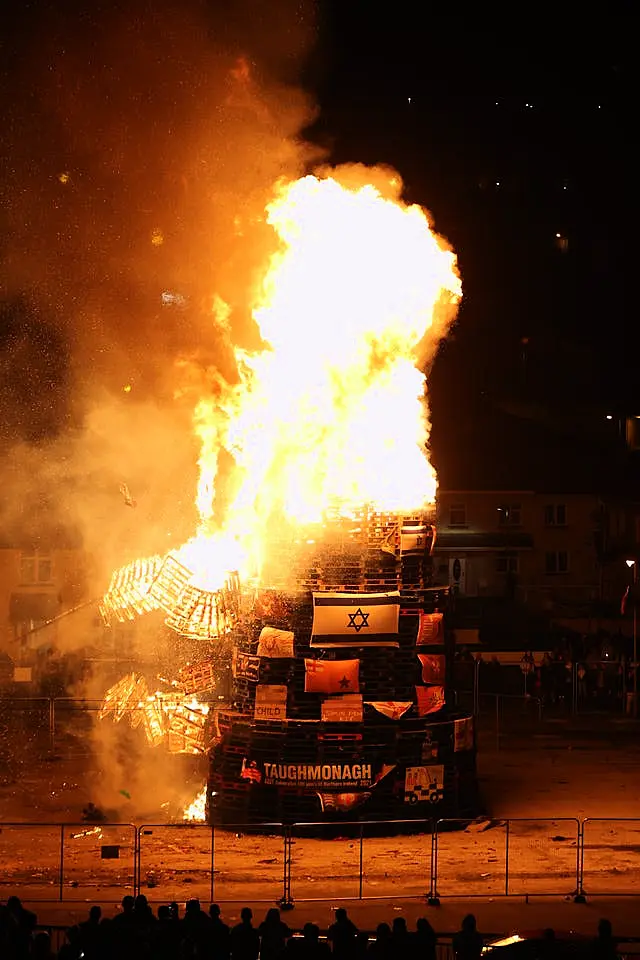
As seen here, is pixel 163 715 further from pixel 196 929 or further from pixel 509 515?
pixel 509 515

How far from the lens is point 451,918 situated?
1512cm

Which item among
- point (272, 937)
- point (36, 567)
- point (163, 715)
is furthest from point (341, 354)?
point (36, 567)

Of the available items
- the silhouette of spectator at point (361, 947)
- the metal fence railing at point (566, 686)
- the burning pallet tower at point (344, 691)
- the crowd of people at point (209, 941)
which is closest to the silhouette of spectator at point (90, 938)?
the crowd of people at point (209, 941)

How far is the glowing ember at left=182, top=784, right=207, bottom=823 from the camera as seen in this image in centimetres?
2014

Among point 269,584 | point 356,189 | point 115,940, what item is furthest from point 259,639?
point 115,940

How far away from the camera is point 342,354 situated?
20.0 meters

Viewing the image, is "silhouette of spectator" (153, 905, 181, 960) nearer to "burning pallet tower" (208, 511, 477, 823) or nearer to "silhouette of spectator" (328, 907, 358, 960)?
"silhouette of spectator" (328, 907, 358, 960)

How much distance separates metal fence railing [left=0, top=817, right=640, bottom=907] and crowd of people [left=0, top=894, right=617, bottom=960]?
4175mm

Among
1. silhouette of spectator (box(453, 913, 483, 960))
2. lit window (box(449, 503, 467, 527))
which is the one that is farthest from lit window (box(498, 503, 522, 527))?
silhouette of spectator (box(453, 913, 483, 960))

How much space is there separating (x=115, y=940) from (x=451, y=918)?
5.41m

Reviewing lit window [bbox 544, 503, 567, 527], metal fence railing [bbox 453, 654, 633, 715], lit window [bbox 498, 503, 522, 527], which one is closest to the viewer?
metal fence railing [bbox 453, 654, 633, 715]

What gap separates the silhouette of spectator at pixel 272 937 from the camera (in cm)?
1136

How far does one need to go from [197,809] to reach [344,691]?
336 centimetres

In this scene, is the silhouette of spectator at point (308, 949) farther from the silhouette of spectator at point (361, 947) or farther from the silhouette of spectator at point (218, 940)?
the silhouette of spectator at point (218, 940)
